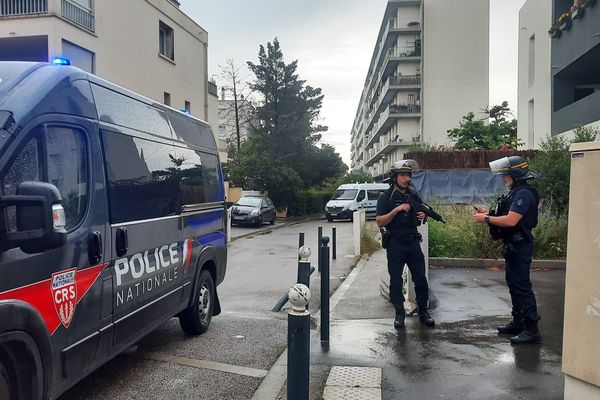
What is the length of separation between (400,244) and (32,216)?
4096 millimetres

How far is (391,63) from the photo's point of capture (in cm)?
5178

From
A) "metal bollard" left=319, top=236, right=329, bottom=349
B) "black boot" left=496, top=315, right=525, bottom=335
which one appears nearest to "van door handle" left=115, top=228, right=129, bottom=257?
"metal bollard" left=319, top=236, right=329, bottom=349

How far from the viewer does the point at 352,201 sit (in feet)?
99.9

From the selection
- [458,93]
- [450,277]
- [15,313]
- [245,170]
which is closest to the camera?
[15,313]

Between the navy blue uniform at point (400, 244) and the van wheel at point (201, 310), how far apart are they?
2.11m

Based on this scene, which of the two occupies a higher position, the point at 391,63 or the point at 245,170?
the point at 391,63

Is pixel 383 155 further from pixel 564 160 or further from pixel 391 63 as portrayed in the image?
pixel 564 160

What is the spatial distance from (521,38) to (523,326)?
22.1 meters

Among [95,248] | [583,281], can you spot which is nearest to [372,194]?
[583,281]

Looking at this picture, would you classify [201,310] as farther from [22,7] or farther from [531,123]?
[531,123]

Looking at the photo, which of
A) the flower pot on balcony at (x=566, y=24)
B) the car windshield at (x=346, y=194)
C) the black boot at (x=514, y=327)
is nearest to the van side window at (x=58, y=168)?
the black boot at (x=514, y=327)

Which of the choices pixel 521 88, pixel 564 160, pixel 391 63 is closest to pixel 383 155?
pixel 391 63

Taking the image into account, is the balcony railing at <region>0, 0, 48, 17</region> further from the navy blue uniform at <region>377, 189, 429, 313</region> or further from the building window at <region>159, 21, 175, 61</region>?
the navy blue uniform at <region>377, 189, 429, 313</region>

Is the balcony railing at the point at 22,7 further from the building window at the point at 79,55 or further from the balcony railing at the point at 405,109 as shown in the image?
the balcony railing at the point at 405,109
